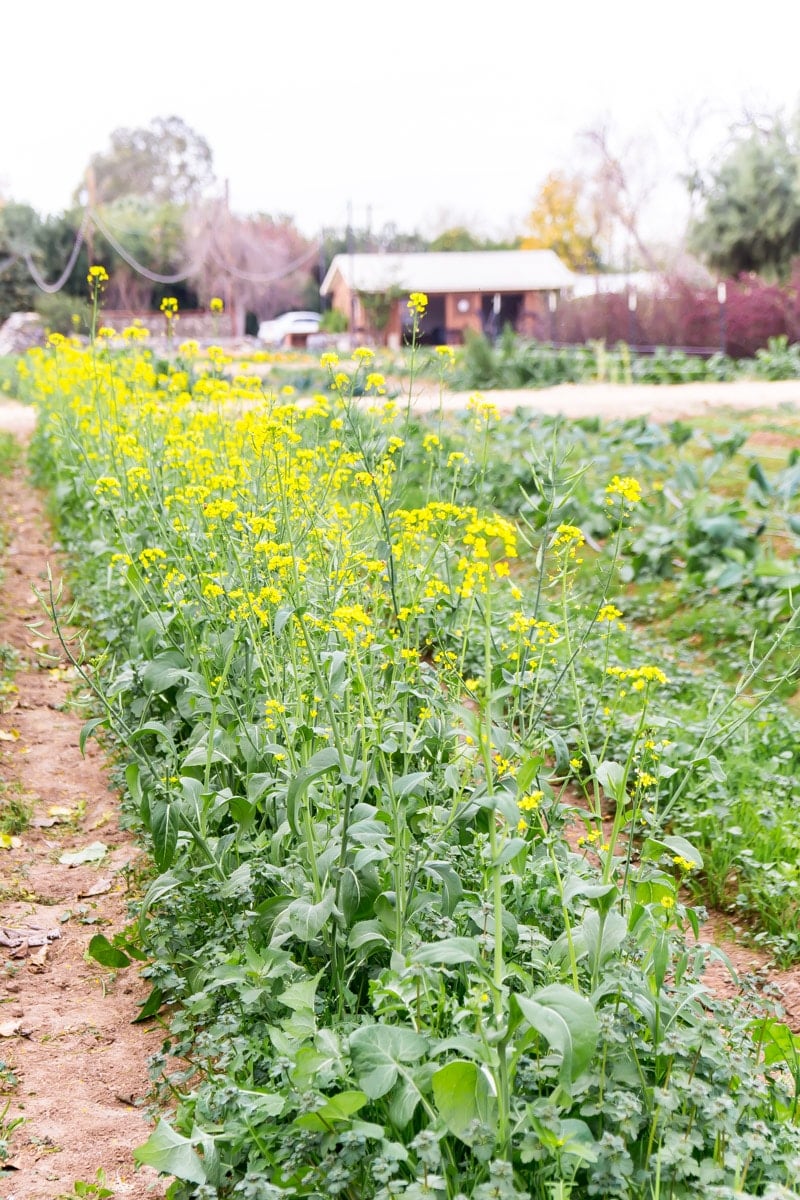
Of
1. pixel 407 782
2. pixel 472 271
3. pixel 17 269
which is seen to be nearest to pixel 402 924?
pixel 407 782

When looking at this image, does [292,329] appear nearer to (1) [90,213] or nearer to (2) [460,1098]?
(1) [90,213]

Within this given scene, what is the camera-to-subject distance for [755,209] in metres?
31.4

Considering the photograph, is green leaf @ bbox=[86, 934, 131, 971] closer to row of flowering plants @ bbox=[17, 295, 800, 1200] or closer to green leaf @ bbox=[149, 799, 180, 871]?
row of flowering plants @ bbox=[17, 295, 800, 1200]

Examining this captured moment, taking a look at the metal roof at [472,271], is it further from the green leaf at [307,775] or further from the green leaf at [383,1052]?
the green leaf at [383,1052]

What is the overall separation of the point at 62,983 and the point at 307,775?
1.20 meters

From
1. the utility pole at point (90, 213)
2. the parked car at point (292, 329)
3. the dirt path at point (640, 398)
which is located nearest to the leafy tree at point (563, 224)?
the parked car at point (292, 329)

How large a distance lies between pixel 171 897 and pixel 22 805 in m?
1.22

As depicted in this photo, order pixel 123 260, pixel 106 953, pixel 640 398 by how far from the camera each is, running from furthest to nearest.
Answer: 1. pixel 123 260
2. pixel 640 398
3. pixel 106 953

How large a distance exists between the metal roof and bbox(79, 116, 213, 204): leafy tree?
125ft

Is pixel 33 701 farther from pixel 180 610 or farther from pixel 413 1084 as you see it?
pixel 413 1084

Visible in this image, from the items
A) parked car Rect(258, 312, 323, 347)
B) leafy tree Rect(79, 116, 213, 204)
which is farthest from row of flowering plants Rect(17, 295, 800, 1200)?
leafy tree Rect(79, 116, 213, 204)

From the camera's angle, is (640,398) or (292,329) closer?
(640,398)

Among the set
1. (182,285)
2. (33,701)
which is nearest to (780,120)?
(182,285)

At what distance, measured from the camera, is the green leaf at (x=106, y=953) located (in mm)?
2832
